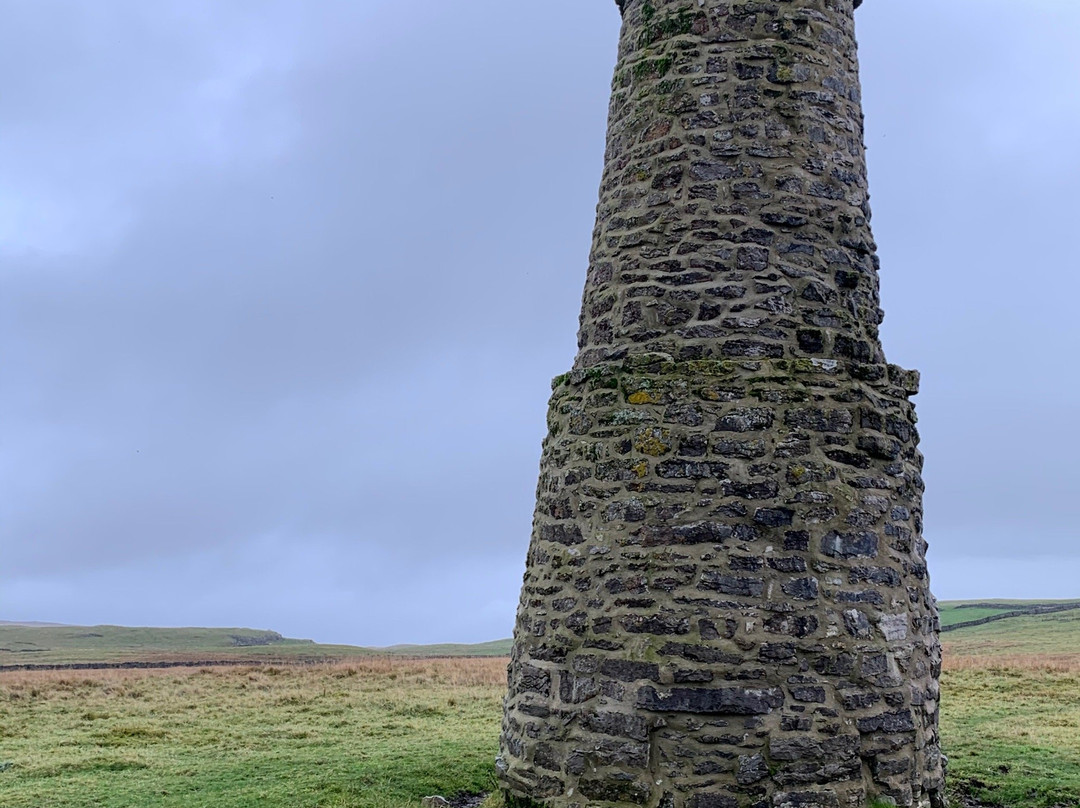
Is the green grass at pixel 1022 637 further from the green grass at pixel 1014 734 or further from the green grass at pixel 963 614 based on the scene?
the green grass at pixel 1014 734

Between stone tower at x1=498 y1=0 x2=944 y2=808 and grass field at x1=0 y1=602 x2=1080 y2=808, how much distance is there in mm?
3342

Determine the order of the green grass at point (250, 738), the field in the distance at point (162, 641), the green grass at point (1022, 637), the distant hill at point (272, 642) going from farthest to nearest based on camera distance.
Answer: the field in the distance at point (162, 641) < the distant hill at point (272, 642) < the green grass at point (1022, 637) < the green grass at point (250, 738)

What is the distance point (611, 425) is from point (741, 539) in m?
1.41

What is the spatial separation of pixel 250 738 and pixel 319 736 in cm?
110

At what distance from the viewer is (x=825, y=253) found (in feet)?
28.2

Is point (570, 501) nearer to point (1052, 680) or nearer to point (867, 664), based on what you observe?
point (867, 664)

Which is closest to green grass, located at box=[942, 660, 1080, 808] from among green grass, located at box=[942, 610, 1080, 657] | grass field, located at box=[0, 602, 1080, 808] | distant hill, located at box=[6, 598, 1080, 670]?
grass field, located at box=[0, 602, 1080, 808]

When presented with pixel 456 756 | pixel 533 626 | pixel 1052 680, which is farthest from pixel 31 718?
pixel 1052 680

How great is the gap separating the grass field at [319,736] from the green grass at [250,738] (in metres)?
0.04

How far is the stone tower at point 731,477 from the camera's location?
7.47 m

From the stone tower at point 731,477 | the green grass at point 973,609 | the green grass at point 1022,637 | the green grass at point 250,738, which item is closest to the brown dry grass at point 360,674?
the green grass at point 250,738

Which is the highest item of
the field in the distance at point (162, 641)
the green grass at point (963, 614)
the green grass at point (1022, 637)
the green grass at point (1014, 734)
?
the green grass at point (963, 614)

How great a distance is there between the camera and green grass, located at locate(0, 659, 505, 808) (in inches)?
442

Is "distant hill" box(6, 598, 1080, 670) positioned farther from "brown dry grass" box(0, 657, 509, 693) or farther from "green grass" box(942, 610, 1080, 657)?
"brown dry grass" box(0, 657, 509, 693)
